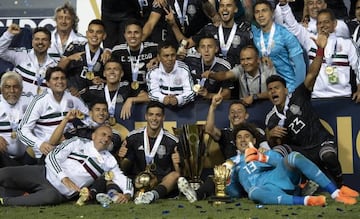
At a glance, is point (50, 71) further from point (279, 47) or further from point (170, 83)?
point (279, 47)

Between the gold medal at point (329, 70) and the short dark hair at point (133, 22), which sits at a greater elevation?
the short dark hair at point (133, 22)

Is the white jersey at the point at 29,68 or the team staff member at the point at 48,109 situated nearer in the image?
the team staff member at the point at 48,109

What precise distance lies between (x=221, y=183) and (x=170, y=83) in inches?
73.2

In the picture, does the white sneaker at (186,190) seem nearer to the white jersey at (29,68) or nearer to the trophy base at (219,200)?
the trophy base at (219,200)

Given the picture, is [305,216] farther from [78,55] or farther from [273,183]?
[78,55]

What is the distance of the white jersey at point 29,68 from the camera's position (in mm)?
10414

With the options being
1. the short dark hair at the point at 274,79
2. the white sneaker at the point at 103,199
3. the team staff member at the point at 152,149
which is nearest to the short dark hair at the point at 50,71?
the team staff member at the point at 152,149

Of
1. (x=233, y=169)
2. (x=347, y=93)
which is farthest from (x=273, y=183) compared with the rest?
(x=347, y=93)

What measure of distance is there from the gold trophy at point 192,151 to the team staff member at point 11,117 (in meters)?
1.78

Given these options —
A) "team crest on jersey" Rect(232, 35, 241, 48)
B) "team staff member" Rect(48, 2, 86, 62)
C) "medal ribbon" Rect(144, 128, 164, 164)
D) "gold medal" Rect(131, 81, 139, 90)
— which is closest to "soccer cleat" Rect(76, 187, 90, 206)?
"medal ribbon" Rect(144, 128, 164, 164)

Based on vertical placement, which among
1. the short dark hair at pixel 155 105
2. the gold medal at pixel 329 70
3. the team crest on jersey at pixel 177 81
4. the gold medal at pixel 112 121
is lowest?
the gold medal at pixel 112 121

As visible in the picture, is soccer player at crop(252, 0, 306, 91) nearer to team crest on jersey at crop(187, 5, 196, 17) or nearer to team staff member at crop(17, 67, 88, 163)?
team crest on jersey at crop(187, 5, 196, 17)

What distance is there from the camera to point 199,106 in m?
9.81

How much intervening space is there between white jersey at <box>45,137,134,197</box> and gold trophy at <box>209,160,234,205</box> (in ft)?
2.98
